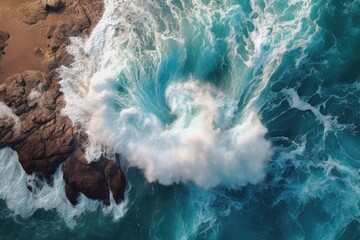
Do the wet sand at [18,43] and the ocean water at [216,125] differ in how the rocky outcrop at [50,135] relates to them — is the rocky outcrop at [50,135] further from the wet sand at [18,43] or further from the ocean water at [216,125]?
the ocean water at [216,125]

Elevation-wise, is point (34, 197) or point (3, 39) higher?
point (3, 39)

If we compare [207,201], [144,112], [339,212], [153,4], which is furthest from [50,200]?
[339,212]

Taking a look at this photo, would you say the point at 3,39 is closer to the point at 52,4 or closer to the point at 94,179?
the point at 52,4

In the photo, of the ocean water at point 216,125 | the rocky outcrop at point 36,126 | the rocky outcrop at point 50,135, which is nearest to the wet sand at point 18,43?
the rocky outcrop at point 50,135

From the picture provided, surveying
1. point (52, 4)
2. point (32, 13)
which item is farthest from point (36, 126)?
point (52, 4)

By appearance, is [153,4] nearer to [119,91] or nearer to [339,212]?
[119,91]

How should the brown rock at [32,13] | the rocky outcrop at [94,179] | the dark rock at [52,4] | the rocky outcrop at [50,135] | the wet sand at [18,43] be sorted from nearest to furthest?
the rocky outcrop at [94,179] < the rocky outcrop at [50,135] < the wet sand at [18,43] < the brown rock at [32,13] < the dark rock at [52,4]

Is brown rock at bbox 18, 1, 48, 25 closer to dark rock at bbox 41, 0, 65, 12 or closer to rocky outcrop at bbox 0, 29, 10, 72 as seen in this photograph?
dark rock at bbox 41, 0, 65, 12
